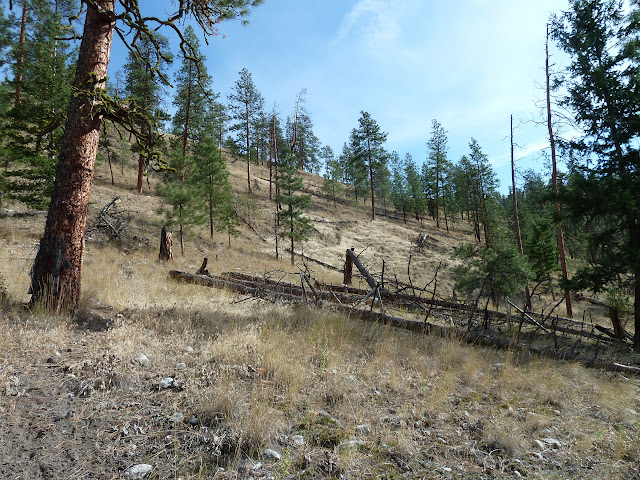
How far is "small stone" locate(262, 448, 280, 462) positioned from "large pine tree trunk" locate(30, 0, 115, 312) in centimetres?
449

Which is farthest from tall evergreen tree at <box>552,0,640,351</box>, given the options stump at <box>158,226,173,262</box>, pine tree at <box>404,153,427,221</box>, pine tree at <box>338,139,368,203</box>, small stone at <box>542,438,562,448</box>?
pine tree at <box>404,153,427,221</box>

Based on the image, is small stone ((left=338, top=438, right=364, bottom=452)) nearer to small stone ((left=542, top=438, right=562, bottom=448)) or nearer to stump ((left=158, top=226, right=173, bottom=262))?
small stone ((left=542, top=438, right=562, bottom=448))

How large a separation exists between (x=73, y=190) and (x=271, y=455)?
5.12m

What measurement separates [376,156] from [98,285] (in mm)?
37441

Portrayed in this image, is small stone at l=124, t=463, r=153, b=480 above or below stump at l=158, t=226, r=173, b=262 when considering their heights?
below

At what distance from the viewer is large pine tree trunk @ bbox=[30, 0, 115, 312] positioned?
195 inches

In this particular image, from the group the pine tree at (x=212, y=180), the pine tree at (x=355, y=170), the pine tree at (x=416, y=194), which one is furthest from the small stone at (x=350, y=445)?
the pine tree at (x=416, y=194)

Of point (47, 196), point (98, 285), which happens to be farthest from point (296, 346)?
point (47, 196)

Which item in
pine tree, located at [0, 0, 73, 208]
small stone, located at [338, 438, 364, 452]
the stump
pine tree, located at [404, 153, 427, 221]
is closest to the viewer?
small stone, located at [338, 438, 364, 452]

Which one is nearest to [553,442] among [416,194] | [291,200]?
[291,200]

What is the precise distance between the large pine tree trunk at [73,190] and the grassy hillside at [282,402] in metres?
0.50

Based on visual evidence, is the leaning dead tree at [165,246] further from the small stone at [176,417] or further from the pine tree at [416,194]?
the pine tree at [416,194]

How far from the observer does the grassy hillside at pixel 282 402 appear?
252 cm

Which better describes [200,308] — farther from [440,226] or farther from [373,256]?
[440,226]
